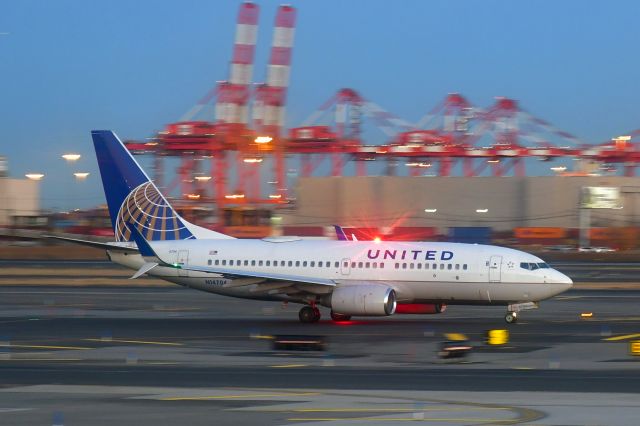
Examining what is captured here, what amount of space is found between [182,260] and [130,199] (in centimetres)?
423

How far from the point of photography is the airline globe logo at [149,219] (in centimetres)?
4231

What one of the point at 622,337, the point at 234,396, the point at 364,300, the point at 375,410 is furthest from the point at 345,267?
the point at 375,410

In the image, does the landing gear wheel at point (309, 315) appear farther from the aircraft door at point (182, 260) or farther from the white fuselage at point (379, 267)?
the aircraft door at point (182, 260)

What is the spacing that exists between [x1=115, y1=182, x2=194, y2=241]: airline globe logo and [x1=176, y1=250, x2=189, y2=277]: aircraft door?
1.85m

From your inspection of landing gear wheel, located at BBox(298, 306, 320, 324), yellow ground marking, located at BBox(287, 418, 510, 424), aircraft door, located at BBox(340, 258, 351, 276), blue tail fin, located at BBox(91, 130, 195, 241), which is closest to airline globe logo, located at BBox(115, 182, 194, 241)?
blue tail fin, located at BBox(91, 130, 195, 241)

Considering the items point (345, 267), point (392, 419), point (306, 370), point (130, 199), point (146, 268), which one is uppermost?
point (130, 199)

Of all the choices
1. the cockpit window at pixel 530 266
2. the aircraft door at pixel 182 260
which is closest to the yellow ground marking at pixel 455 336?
the cockpit window at pixel 530 266

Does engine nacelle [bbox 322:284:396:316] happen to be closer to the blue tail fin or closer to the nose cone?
the nose cone

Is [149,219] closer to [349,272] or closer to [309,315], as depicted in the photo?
[309,315]

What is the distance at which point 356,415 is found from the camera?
17.8 m

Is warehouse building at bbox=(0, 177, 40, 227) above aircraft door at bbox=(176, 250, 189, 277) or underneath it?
above

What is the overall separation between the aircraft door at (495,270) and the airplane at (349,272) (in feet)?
0.11

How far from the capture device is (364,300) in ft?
118

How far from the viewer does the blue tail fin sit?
42.4 meters
